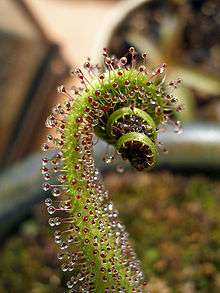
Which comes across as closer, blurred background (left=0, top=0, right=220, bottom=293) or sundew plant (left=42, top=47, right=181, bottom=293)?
sundew plant (left=42, top=47, right=181, bottom=293)

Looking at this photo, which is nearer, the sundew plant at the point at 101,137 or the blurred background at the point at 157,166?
the sundew plant at the point at 101,137

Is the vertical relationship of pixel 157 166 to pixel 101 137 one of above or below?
above

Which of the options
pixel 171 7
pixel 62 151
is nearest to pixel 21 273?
pixel 62 151

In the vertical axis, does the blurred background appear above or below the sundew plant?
above

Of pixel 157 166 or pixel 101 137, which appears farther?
pixel 157 166
